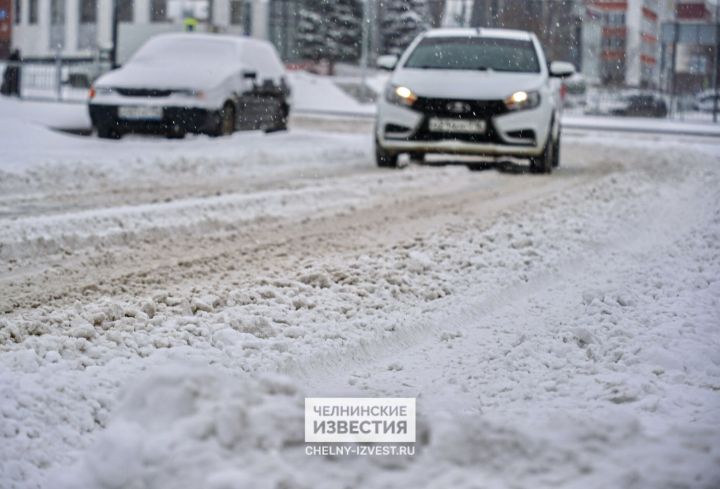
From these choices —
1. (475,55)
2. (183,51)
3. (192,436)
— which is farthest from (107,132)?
(192,436)

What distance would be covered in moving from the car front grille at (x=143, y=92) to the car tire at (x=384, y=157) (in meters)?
3.24

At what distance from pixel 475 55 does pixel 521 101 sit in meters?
1.11

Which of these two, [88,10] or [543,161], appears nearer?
[543,161]

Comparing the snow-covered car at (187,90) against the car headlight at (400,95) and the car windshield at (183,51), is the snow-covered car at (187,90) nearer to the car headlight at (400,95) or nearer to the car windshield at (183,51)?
the car windshield at (183,51)

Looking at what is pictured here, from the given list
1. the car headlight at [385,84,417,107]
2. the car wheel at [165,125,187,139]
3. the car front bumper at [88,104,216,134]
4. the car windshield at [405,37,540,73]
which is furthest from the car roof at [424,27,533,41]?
the car wheel at [165,125,187,139]

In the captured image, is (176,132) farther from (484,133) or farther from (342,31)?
(342,31)

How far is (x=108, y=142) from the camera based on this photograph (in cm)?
1225

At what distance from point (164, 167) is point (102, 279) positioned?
560cm

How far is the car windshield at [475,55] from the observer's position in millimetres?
11328

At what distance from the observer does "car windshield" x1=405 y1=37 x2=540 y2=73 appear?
37.2ft

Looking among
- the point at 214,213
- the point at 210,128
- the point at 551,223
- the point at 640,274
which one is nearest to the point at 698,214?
the point at 551,223

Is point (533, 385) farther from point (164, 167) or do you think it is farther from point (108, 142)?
point (108, 142)

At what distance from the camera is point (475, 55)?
11422mm
